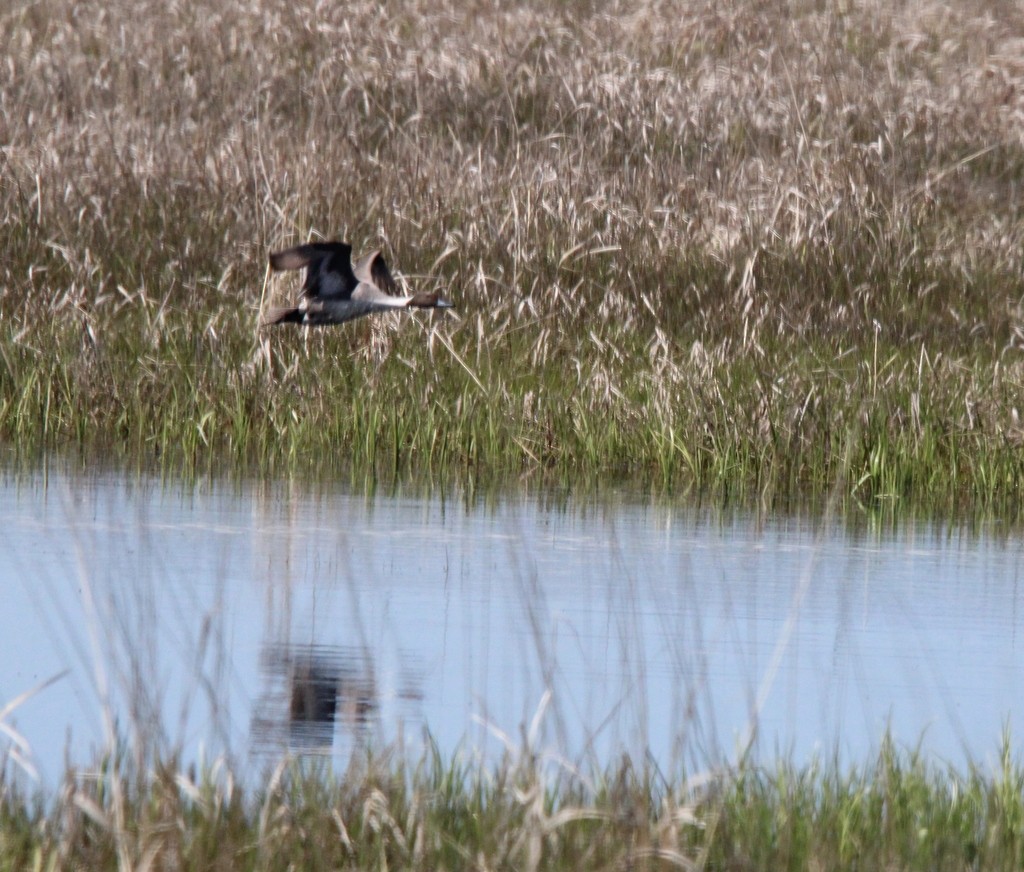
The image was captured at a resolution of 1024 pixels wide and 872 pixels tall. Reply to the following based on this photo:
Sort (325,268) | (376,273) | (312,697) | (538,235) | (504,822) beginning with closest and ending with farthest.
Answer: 1. (504,822)
2. (312,697)
3. (325,268)
4. (376,273)
5. (538,235)

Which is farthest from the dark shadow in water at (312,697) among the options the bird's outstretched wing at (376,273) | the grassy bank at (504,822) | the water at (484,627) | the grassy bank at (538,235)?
the bird's outstretched wing at (376,273)

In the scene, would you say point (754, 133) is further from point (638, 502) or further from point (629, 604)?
point (629, 604)

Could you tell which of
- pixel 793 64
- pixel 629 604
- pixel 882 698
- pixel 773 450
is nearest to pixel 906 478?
pixel 773 450

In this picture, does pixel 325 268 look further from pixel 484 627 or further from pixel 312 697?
pixel 312 697

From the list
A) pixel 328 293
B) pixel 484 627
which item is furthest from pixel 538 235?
pixel 484 627

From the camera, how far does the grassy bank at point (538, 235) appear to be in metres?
8.92

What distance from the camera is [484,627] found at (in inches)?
A: 236

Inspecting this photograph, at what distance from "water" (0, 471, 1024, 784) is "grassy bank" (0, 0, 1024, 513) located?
68 cm

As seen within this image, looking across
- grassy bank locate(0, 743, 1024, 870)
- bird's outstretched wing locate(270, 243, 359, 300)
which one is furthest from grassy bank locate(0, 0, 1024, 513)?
grassy bank locate(0, 743, 1024, 870)

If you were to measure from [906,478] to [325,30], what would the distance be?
10.7 metres

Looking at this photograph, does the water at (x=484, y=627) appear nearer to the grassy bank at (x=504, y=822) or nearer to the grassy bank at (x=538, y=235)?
the grassy bank at (x=504, y=822)

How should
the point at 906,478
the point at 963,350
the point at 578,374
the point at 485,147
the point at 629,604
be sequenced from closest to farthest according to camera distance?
1. the point at 629,604
2. the point at 906,478
3. the point at 578,374
4. the point at 963,350
5. the point at 485,147

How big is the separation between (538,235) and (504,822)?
9274 millimetres

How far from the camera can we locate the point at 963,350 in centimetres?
1219
